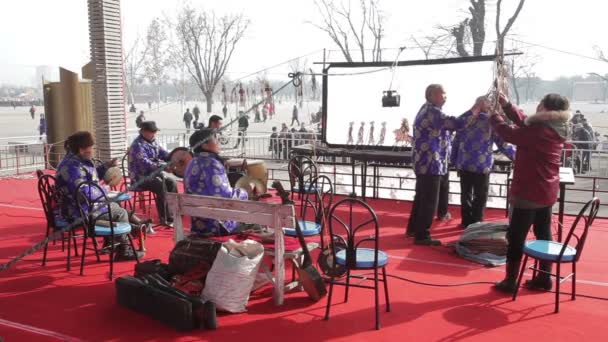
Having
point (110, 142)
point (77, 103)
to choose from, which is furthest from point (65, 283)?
point (77, 103)

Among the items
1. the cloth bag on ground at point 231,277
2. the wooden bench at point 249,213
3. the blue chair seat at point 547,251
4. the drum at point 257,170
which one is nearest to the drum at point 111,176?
the drum at point 257,170

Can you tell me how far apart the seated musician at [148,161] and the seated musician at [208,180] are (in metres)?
1.95

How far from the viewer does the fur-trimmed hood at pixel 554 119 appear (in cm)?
389

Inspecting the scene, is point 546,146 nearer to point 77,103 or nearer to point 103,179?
point 103,179

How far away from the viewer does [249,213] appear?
3.88 metres

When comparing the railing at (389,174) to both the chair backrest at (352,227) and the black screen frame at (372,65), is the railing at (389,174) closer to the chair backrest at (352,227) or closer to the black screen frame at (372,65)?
the black screen frame at (372,65)

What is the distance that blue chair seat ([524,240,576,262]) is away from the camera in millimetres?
3736

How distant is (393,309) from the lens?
3.92m

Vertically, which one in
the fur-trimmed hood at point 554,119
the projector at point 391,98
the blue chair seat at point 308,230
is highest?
the projector at point 391,98

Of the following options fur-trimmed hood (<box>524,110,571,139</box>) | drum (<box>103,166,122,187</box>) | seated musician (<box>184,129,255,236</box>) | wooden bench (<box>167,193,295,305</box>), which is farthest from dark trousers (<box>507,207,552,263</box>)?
drum (<box>103,166,122,187</box>)

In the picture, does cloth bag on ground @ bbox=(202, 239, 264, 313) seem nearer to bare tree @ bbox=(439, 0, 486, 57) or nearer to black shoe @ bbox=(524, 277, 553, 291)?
black shoe @ bbox=(524, 277, 553, 291)

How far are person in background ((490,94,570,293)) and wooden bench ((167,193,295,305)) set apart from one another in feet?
5.85

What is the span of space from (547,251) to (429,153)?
1.95 metres

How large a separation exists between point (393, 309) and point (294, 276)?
921mm
